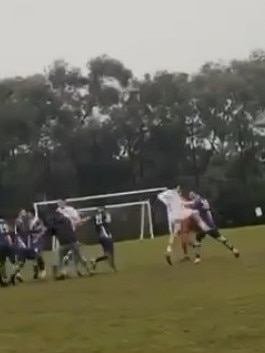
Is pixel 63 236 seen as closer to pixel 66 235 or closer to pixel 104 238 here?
pixel 66 235

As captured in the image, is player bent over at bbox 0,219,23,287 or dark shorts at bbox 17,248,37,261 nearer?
player bent over at bbox 0,219,23,287

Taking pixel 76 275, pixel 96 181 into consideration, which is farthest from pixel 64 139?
pixel 76 275

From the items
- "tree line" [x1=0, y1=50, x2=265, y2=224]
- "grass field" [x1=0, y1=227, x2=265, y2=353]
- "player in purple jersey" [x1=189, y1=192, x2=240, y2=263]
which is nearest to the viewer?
"grass field" [x1=0, y1=227, x2=265, y2=353]

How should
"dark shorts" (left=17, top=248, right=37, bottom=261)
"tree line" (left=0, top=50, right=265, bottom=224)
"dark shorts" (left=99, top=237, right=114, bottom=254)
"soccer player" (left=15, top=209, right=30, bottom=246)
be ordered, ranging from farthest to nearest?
"tree line" (left=0, top=50, right=265, bottom=224)
"dark shorts" (left=99, top=237, right=114, bottom=254)
"soccer player" (left=15, top=209, right=30, bottom=246)
"dark shorts" (left=17, top=248, right=37, bottom=261)

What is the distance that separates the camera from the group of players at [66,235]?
86.2 feet

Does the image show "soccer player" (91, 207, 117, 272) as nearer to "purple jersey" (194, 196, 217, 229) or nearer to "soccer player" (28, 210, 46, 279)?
"soccer player" (28, 210, 46, 279)

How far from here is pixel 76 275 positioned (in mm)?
26781

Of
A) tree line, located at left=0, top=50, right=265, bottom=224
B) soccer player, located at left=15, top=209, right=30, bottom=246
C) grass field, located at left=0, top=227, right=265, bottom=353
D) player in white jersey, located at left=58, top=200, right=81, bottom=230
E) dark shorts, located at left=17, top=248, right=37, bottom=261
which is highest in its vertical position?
tree line, located at left=0, top=50, right=265, bottom=224

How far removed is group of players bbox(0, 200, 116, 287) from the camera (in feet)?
86.0

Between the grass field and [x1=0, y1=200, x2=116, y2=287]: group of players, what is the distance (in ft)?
6.60

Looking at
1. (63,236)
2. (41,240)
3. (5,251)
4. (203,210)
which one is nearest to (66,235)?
(63,236)

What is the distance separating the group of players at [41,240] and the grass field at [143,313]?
2011mm

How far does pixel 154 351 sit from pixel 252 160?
2996 inches

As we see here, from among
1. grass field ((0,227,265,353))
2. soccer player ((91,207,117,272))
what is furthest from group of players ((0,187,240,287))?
grass field ((0,227,265,353))
